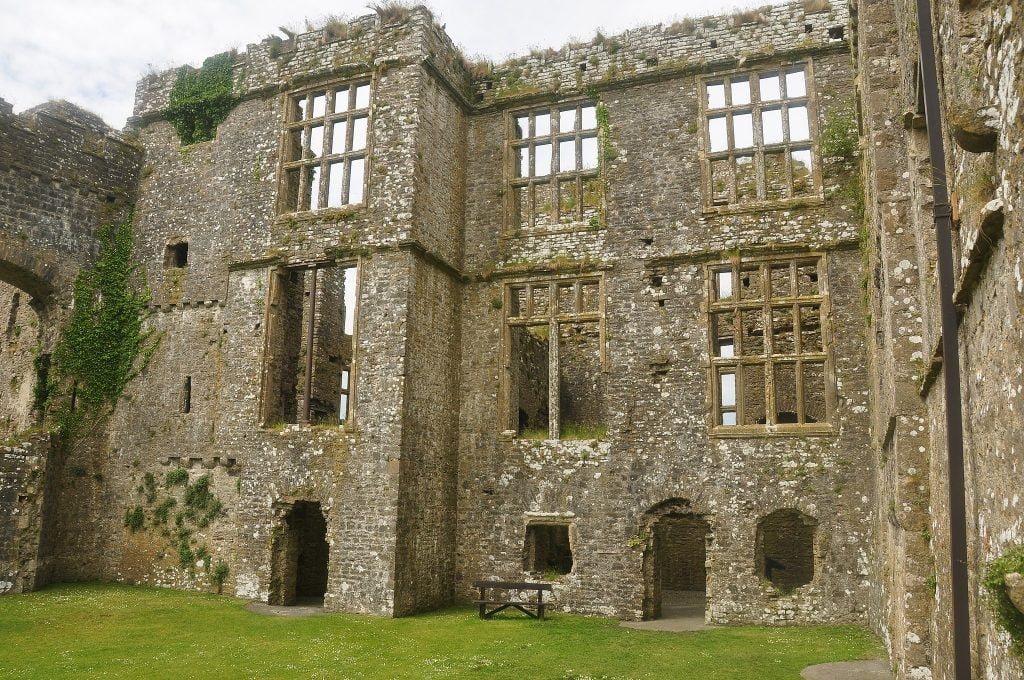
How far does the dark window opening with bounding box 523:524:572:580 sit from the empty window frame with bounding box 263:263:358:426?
4195 millimetres

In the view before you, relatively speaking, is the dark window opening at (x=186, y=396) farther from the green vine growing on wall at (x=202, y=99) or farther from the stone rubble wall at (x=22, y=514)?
the green vine growing on wall at (x=202, y=99)

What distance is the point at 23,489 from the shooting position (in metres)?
15.5

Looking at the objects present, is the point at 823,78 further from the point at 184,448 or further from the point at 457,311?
the point at 184,448

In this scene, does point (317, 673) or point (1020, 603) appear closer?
point (1020, 603)

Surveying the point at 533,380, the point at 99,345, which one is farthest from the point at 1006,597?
the point at 99,345

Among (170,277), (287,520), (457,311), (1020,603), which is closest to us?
(1020,603)

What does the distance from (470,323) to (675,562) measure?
333 inches

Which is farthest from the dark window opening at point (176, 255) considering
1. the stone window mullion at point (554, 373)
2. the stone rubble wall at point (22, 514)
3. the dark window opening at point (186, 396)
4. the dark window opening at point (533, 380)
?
the stone window mullion at point (554, 373)

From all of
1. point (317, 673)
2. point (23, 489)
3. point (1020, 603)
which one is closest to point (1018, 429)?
point (1020, 603)

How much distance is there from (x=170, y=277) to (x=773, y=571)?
15406 millimetres

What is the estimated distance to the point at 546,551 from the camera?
1590 cm

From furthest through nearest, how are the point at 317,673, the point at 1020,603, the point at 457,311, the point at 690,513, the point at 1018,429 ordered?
the point at 457,311 → the point at 690,513 → the point at 317,673 → the point at 1018,429 → the point at 1020,603

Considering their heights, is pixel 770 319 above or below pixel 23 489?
above

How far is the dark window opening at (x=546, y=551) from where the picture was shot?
14883 mm
